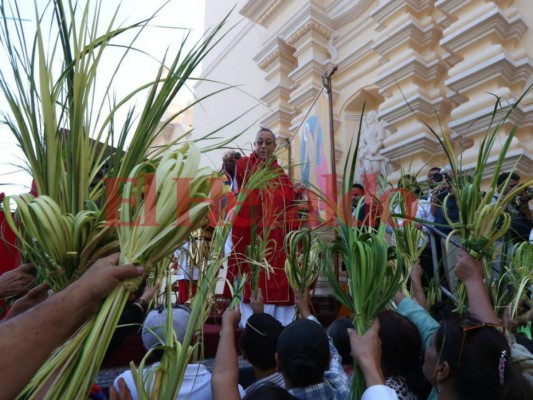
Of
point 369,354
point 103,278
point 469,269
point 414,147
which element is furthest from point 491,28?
point 103,278

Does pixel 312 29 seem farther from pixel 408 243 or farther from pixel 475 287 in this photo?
pixel 475 287

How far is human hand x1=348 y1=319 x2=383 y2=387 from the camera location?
3.61 feet

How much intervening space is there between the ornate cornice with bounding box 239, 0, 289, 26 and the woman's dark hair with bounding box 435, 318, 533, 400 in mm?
8736

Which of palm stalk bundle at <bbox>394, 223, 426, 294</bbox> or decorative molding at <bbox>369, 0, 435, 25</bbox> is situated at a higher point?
decorative molding at <bbox>369, 0, 435, 25</bbox>

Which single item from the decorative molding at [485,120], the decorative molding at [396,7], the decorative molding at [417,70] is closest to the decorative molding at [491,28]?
the decorative molding at [417,70]

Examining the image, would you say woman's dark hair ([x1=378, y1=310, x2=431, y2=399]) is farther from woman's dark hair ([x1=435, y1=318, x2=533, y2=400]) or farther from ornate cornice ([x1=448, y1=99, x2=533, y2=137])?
ornate cornice ([x1=448, y1=99, x2=533, y2=137])

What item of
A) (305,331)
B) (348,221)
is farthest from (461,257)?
(305,331)

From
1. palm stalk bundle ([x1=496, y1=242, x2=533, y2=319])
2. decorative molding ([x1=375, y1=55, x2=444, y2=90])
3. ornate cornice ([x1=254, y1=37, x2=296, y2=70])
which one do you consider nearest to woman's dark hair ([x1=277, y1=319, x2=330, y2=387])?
palm stalk bundle ([x1=496, y1=242, x2=533, y2=319])

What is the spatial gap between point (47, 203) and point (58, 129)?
215 mm

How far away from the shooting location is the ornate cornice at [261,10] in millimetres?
8789

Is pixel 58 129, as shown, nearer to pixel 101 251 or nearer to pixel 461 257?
pixel 101 251

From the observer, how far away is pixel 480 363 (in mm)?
1185

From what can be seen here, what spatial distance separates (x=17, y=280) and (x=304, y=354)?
0.92m

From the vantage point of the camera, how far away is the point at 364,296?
47.5 inches
